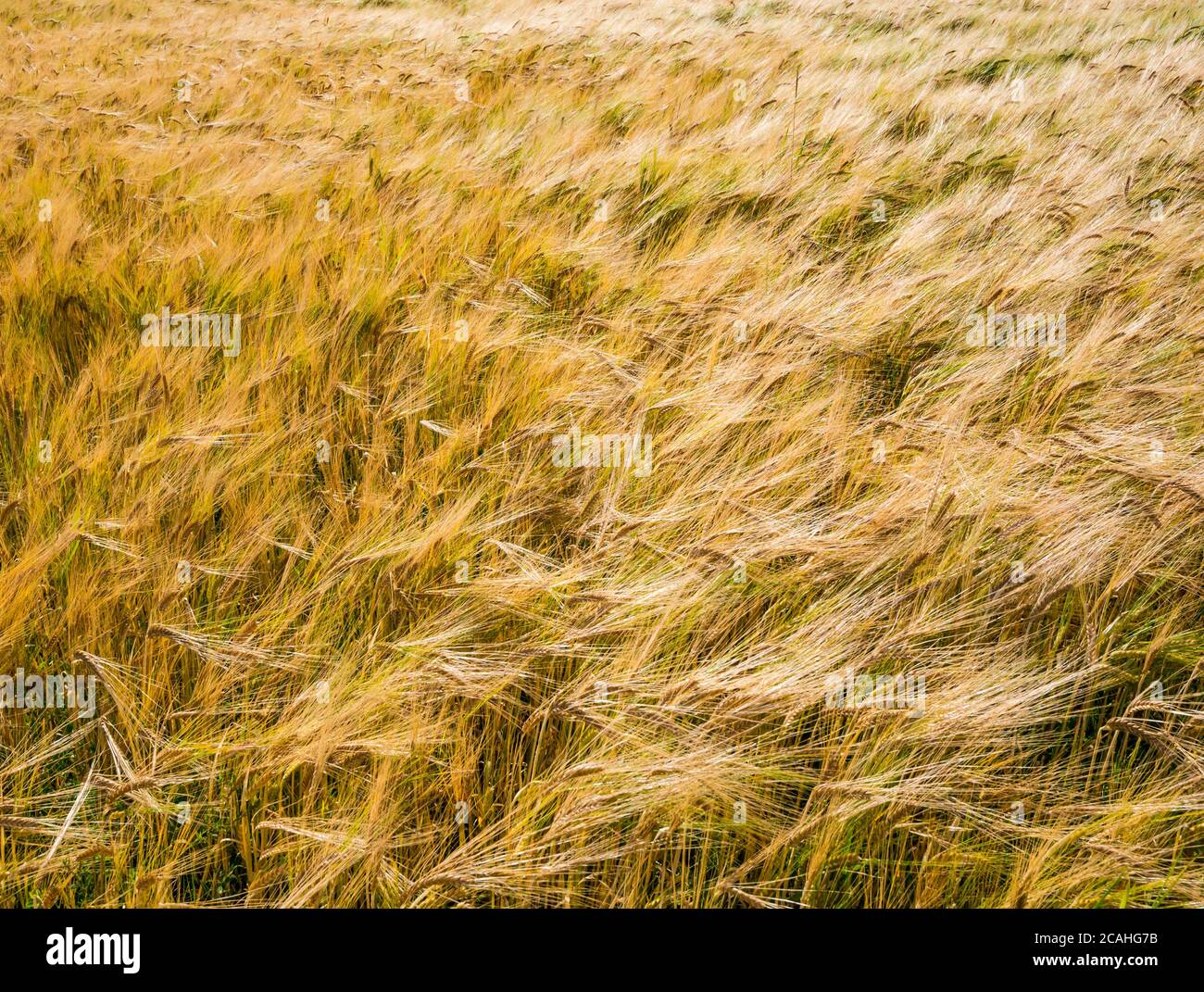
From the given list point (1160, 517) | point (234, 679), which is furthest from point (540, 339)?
point (1160, 517)

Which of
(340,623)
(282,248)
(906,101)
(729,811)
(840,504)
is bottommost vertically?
(729,811)

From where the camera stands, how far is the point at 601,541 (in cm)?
122

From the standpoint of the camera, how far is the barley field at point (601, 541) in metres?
0.95

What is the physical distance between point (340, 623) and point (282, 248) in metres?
1.27

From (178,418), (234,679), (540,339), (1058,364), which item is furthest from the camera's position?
(540,339)

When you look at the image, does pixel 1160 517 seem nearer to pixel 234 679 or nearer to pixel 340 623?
pixel 340 623

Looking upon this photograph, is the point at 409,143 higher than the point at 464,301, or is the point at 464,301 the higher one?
the point at 409,143

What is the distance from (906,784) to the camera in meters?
0.96

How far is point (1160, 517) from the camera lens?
48.6 inches

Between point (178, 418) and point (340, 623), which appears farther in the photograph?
point (178, 418)

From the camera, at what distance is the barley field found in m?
0.95
